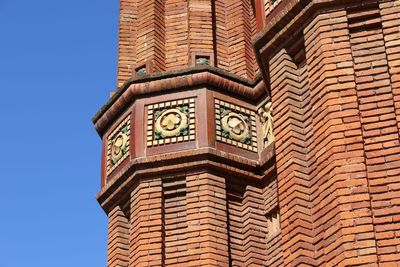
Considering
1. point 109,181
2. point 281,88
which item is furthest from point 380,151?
point 109,181

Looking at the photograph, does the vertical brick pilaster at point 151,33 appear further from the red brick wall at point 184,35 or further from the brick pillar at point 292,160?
the brick pillar at point 292,160

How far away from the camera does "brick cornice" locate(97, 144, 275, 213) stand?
1326 cm

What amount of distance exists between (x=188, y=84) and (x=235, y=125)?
0.91m

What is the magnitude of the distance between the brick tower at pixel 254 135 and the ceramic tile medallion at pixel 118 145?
0.03m

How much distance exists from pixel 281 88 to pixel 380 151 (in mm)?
1903

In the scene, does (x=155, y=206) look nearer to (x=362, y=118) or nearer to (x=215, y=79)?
(x=215, y=79)

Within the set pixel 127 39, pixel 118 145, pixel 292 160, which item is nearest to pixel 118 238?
pixel 118 145

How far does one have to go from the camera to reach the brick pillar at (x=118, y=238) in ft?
44.2

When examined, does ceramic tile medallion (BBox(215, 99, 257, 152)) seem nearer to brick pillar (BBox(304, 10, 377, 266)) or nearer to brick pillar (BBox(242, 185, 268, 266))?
brick pillar (BBox(242, 185, 268, 266))

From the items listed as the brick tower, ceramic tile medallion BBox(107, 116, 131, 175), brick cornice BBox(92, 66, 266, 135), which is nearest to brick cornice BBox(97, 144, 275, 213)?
the brick tower

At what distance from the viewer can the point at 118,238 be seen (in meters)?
13.8

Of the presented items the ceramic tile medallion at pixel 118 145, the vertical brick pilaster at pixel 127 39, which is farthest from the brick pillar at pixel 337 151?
the vertical brick pilaster at pixel 127 39

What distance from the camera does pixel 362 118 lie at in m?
9.99

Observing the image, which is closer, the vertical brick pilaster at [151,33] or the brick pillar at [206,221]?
the brick pillar at [206,221]
